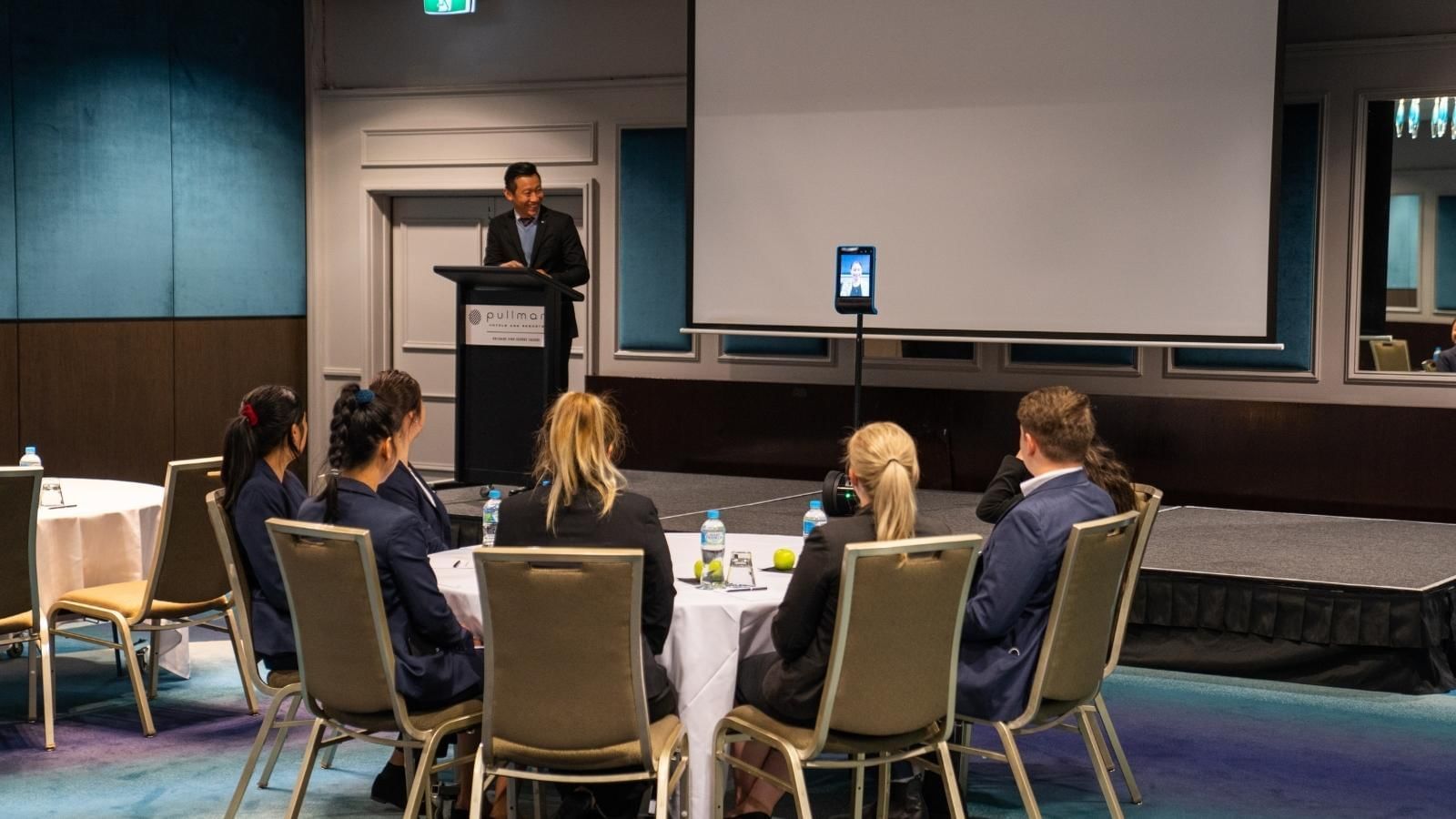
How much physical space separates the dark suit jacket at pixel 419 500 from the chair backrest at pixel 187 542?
31.8 inches

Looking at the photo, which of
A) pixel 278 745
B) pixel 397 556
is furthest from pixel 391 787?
pixel 397 556

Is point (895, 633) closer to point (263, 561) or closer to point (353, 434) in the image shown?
point (353, 434)

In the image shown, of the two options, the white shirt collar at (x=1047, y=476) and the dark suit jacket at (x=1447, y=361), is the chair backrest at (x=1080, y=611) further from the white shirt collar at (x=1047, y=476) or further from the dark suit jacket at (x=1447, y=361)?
the dark suit jacket at (x=1447, y=361)

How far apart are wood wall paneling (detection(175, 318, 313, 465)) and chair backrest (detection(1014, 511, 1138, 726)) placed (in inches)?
238

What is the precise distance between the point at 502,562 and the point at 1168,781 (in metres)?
2.20

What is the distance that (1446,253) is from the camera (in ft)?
22.3

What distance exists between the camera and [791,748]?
3.22 meters

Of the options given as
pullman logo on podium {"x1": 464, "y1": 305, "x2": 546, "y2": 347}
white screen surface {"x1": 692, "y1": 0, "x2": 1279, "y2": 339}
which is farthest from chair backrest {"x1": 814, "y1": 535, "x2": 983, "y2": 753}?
white screen surface {"x1": 692, "y1": 0, "x2": 1279, "y2": 339}

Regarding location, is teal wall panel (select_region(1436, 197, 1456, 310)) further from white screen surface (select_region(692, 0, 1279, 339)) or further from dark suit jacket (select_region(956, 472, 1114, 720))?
dark suit jacket (select_region(956, 472, 1114, 720))

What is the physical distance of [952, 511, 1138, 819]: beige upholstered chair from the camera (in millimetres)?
3424

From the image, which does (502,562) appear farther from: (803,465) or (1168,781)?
(803,465)

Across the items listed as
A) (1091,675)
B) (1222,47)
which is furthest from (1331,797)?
(1222,47)

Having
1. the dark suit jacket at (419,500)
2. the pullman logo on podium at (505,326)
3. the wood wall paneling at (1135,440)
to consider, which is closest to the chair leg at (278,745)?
the dark suit jacket at (419,500)

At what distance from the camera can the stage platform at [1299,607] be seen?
5145mm
